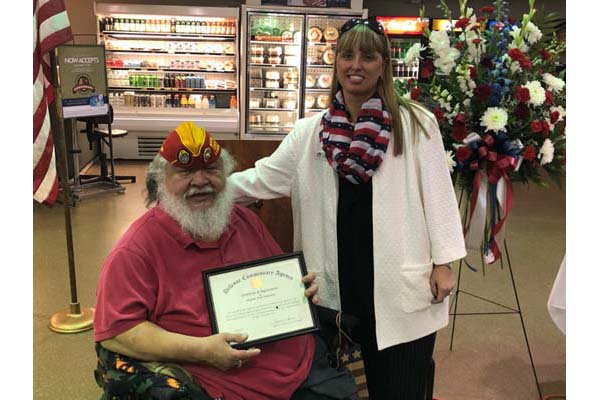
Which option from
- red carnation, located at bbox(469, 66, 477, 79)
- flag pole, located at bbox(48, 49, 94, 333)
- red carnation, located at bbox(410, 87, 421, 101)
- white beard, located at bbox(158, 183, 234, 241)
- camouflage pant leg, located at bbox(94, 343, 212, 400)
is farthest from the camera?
flag pole, located at bbox(48, 49, 94, 333)

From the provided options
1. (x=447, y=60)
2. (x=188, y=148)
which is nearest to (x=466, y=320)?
(x=447, y=60)

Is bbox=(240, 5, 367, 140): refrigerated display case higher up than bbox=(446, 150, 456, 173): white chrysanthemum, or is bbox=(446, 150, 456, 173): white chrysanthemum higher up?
bbox=(240, 5, 367, 140): refrigerated display case

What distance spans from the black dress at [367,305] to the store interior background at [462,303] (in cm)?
90

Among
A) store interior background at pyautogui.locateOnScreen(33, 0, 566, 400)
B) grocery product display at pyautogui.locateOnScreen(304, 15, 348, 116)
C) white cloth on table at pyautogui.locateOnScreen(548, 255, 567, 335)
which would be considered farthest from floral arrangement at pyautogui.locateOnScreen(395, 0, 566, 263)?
grocery product display at pyautogui.locateOnScreen(304, 15, 348, 116)

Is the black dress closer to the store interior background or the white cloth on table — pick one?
the white cloth on table

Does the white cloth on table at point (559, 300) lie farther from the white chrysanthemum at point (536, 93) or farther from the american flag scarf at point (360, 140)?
the american flag scarf at point (360, 140)

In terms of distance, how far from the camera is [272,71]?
8.50m

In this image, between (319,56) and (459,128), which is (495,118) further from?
(319,56)

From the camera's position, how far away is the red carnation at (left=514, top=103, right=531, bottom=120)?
2.39m

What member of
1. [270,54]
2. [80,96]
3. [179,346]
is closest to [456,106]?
[179,346]

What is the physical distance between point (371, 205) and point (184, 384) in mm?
823

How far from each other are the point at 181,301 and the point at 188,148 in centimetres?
49

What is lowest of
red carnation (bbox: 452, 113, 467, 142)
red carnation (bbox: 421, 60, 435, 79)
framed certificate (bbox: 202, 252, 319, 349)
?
framed certificate (bbox: 202, 252, 319, 349)


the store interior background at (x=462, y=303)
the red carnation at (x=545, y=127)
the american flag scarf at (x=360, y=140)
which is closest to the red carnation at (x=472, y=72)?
the red carnation at (x=545, y=127)
